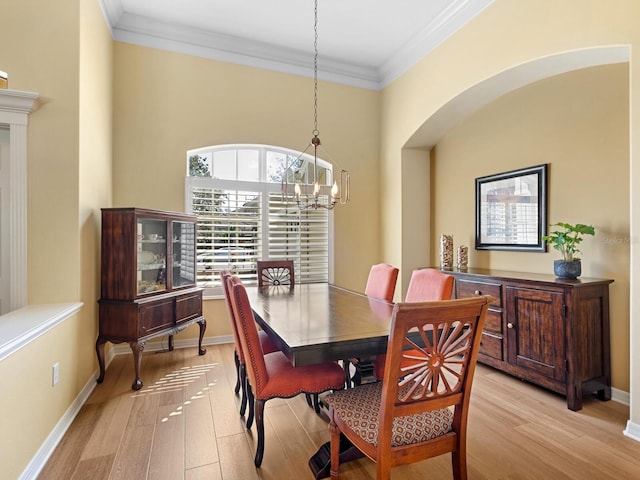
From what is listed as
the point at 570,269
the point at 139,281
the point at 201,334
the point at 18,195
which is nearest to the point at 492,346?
the point at 570,269

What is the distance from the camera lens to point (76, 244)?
8.41ft

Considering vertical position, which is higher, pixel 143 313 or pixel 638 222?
pixel 638 222

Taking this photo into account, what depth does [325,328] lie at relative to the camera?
1.91m

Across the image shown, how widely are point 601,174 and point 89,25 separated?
175 inches

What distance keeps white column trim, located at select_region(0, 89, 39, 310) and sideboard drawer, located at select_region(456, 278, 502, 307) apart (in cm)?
371

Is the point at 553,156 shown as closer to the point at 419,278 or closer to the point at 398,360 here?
the point at 419,278

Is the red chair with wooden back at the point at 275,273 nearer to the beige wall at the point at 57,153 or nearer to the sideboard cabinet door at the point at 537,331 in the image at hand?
the beige wall at the point at 57,153

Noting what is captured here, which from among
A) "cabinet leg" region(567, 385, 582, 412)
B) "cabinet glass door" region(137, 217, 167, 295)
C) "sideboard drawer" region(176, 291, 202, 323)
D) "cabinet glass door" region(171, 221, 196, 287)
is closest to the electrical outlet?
"cabinet glass door" region(137, 217, 167, 295)

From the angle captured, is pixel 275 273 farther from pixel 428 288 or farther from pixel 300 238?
pixel 428 288

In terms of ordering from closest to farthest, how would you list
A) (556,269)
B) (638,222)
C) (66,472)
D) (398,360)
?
(398,360) < (66,472) < (638,222) < (556,269)

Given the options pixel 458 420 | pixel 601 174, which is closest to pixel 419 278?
pixel 458 420

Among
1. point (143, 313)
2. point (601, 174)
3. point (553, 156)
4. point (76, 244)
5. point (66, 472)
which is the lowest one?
point (66, 472)

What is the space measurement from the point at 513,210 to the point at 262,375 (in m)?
3.05

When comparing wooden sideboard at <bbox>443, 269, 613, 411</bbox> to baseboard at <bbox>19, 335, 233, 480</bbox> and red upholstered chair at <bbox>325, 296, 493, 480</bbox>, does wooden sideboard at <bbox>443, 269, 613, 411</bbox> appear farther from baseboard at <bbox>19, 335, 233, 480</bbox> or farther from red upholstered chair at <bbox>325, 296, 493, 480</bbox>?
baseboard at <bbox>19, 335, 233, 480</bbox>
